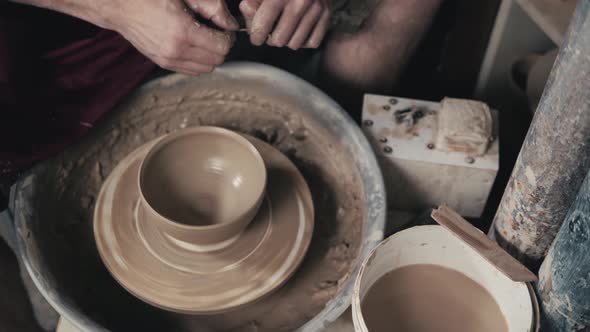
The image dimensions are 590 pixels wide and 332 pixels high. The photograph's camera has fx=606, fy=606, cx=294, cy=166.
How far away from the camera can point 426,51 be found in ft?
8.30

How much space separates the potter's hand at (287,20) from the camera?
142cm

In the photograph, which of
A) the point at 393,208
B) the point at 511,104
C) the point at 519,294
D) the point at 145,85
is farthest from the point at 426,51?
the point at 519,294

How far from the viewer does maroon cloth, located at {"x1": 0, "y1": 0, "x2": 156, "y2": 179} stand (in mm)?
1469

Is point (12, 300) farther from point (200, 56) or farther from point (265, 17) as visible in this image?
point (265, 17)

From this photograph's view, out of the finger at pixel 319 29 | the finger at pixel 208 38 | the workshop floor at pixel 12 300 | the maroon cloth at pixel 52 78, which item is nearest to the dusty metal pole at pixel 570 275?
the finger at pixel 319 29

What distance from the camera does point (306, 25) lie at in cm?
148

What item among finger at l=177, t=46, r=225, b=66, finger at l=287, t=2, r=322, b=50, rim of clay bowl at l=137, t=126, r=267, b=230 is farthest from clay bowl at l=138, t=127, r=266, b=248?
finger at l=287, t=2, r=322, b=50

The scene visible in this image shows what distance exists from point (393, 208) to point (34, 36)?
1094 millimetres

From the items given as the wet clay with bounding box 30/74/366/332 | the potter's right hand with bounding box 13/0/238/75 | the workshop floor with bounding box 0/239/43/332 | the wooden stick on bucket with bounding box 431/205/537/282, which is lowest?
the workshop floor with bounding box 0/239/43/332

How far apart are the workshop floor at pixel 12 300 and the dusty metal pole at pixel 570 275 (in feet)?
4.39

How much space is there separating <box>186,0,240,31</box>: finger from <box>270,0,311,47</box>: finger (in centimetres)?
10

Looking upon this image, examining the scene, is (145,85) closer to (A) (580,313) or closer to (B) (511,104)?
(A) (580,313)

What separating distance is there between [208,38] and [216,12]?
0.06m

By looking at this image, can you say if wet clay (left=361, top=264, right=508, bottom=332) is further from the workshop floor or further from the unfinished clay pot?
the workshop floor
